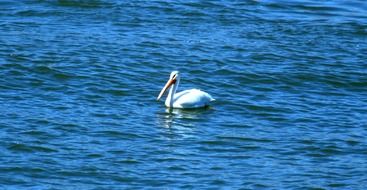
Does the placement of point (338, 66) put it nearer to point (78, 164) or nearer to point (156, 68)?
point (156, 68)

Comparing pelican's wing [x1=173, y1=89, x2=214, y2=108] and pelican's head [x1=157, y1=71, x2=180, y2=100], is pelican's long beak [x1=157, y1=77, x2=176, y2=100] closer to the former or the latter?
pelican's head [x1=157, y1=71, x2=180, y2=100]

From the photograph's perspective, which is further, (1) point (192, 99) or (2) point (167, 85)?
(2) point (167, 85)

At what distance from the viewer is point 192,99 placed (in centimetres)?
1941

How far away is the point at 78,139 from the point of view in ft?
56.0

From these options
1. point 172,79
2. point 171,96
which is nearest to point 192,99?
point 171,96

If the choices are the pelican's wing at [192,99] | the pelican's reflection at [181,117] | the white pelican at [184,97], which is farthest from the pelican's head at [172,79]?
the pelican's reflection at [181,117]

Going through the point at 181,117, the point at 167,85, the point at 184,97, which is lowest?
the point at 181,117

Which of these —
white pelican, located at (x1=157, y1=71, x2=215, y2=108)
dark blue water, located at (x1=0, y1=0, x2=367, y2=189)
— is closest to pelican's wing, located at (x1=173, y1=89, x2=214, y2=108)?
white pelican, located at (x1=157, y1=71, x2=215, y2=108)

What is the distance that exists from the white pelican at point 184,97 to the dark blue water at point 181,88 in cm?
16

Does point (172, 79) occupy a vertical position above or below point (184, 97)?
above

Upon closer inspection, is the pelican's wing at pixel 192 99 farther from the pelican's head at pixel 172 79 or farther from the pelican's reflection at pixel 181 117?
the pelican's head at pixel 172 79

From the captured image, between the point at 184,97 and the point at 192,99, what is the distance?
0.23 metres

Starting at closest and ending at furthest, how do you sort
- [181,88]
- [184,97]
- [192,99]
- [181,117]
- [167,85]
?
[181,117] → [192,99] → [184,97] → [167,85] → [181,88]

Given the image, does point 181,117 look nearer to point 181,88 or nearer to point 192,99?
point 192,99
